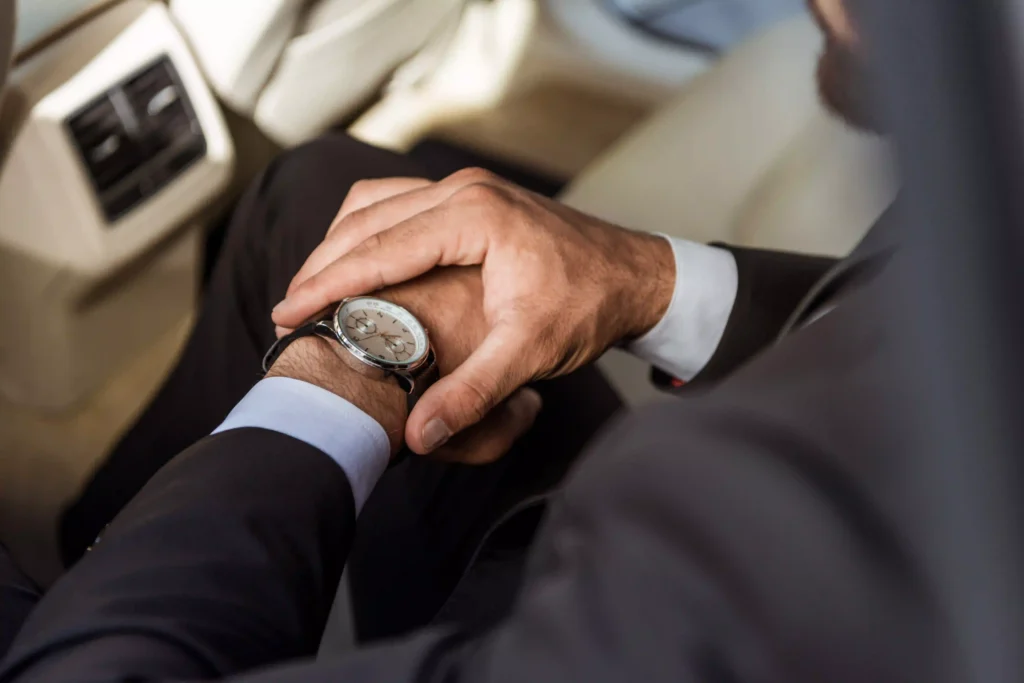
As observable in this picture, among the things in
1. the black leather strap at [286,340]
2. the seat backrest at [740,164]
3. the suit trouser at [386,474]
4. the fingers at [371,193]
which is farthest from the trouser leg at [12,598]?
the seat backrest at [740,164]

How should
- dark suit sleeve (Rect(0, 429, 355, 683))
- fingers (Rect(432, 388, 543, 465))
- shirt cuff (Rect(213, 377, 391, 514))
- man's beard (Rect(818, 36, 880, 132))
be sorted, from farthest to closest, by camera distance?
1. fingers (Rect(432, 388, 543, 465))
2. shirt cuff (Rect(213, 377, 391, 514))
3. dark suit sleeve (Rect(0, 429, 355, 683))
4. man's beard (Rect(818, 36, 880, 132))

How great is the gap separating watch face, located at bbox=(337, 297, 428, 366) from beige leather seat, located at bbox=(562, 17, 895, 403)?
11.4 inches

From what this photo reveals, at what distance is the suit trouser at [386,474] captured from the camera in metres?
0.64

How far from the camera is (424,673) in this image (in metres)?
0.34

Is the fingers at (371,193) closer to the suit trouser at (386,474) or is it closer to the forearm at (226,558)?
the suit trouser at (386,474)

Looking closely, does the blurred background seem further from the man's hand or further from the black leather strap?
the black leather strap

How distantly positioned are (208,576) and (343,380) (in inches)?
6.0

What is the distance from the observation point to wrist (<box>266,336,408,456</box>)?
1.69ft

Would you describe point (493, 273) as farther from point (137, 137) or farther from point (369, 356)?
point (137, 137)

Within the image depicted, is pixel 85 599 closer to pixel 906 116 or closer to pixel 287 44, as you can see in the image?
pixel 906 116

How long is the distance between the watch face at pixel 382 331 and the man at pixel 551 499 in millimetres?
16

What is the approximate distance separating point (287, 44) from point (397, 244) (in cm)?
40

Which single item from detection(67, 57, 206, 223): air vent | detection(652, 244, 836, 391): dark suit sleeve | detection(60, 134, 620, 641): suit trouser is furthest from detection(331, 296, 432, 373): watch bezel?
detection(67, 57, 206, 223): air vent

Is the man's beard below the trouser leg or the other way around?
the other way around
